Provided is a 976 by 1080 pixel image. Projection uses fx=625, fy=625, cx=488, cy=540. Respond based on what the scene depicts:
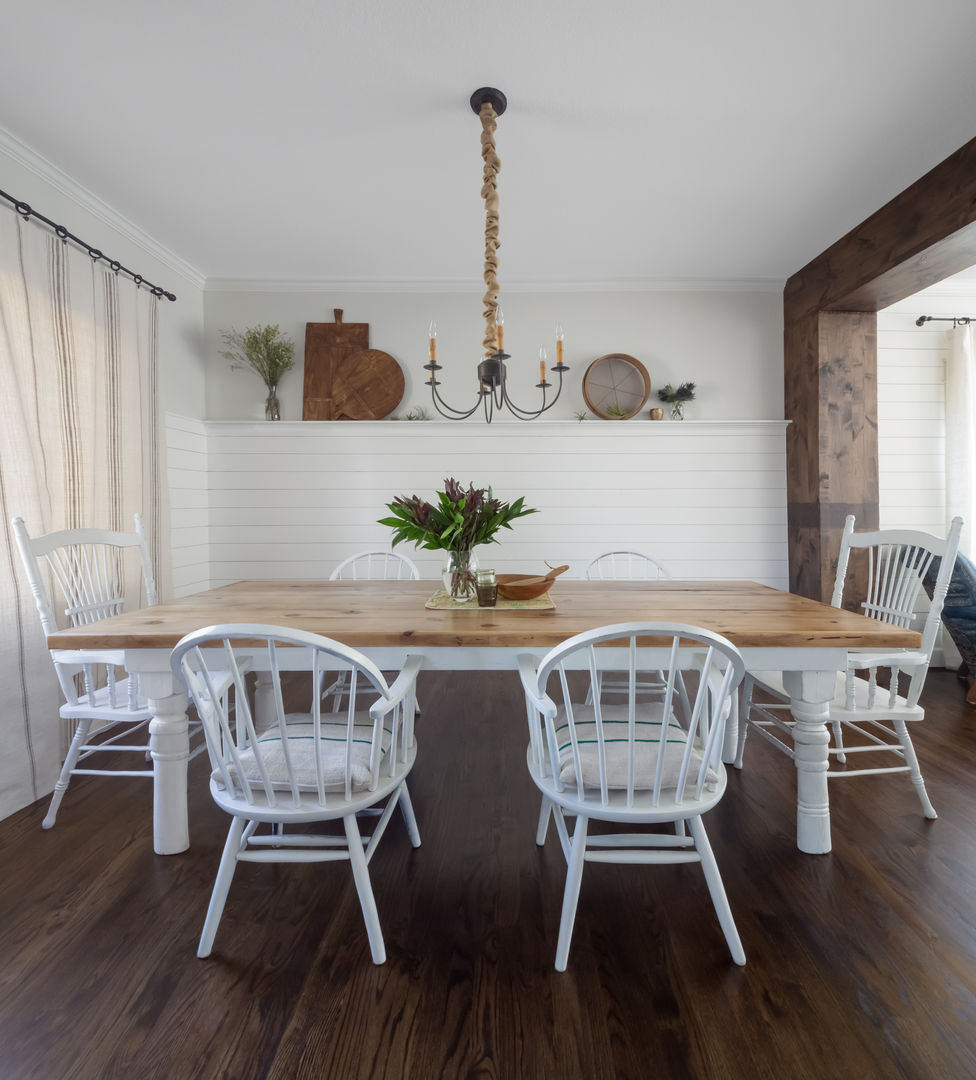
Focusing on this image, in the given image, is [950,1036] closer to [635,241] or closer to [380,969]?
[380,969]

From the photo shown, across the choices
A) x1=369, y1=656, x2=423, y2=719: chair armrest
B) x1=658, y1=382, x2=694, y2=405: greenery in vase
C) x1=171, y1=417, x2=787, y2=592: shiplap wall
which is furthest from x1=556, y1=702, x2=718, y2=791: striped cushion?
x1=658, y1=382, x2=694, y2=405: greenery in vase

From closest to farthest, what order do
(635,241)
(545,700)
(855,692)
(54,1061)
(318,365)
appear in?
(54,1061), (545,700), (855,692), (635,241), (318,365)

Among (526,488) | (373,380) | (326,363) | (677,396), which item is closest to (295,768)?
(526,488)

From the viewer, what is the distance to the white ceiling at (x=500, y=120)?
77.4 inches

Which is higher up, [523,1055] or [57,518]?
[57,518]

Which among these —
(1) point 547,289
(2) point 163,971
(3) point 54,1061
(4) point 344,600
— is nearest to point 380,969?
(2) point 163,971

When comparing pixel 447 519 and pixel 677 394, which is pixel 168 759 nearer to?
pixel 447 519

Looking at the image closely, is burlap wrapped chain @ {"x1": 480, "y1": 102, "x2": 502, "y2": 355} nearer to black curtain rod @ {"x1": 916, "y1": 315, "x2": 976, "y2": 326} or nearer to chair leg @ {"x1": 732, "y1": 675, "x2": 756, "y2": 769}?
chair leg @ {"x1": 732, "y1": 675, "x2": 756, "y2": 769}

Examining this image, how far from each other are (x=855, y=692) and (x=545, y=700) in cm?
139

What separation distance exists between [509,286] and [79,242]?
242cm

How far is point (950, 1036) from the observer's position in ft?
4.24

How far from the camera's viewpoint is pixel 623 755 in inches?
60.5

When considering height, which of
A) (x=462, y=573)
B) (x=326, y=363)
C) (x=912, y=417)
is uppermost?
(x=326, y=363)

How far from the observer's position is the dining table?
176cm
